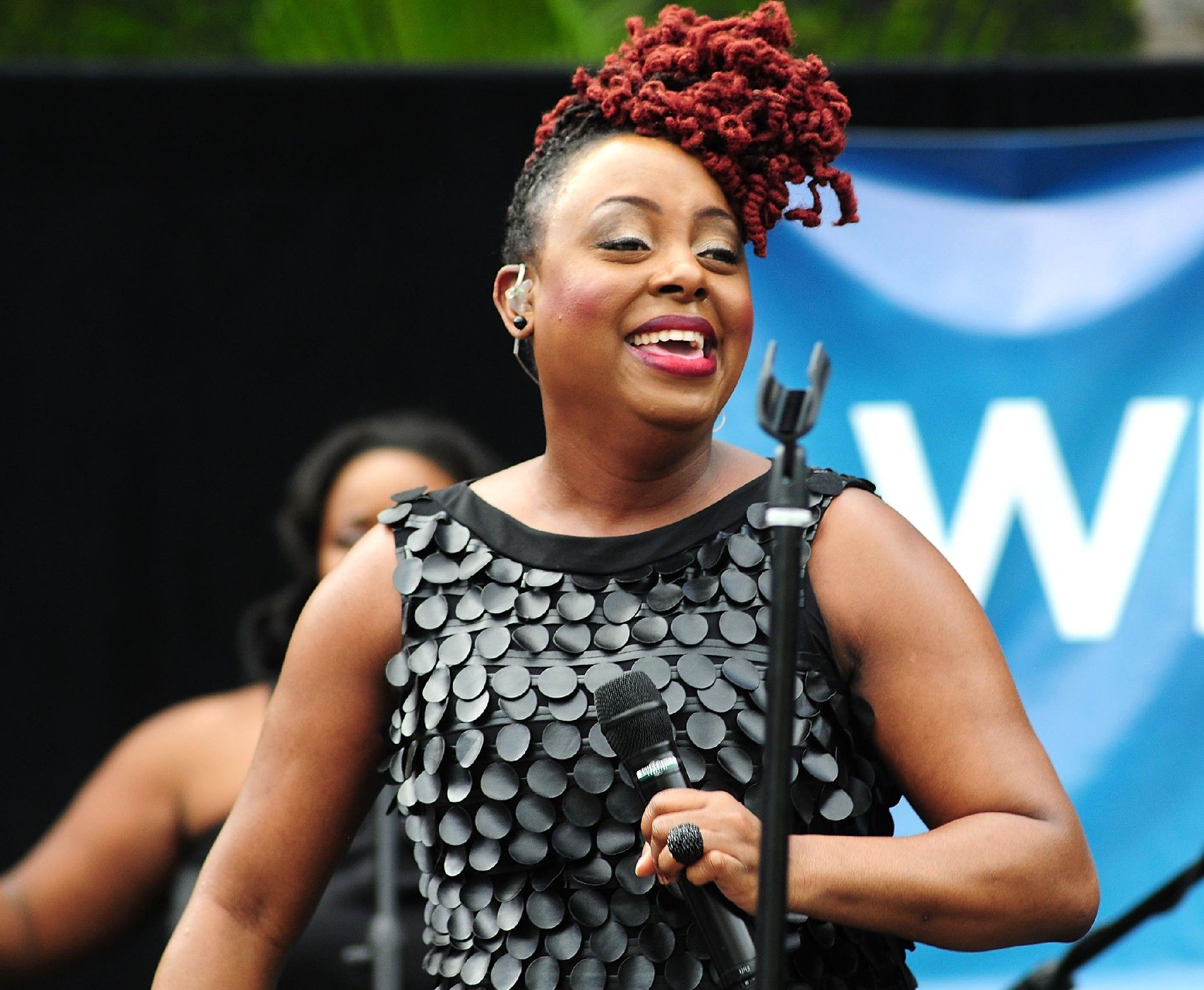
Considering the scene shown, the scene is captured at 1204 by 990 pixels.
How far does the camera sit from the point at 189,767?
4.02 meters

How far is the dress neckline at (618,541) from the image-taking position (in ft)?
6.68

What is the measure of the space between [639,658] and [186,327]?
272cm

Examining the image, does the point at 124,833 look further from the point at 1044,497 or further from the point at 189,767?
the point at 1044,497

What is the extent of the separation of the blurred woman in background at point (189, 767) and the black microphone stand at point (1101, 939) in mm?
1693

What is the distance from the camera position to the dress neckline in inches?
80.1

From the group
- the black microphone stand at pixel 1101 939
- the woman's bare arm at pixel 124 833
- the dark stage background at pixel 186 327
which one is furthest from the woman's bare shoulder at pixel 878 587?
the dark stage background at pixel 186 327

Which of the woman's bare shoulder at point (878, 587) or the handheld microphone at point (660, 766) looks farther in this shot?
the woman's bare shoulder at point (878, 587)

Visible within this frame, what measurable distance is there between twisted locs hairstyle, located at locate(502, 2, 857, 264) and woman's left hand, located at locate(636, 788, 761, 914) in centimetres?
71

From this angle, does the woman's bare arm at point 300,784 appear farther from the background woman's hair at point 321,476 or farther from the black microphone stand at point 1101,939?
the background woman's hair at point 321,476

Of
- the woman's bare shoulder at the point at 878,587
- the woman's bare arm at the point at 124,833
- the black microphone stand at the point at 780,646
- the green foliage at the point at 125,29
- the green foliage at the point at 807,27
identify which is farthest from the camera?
the green foliage at the point at 125,29

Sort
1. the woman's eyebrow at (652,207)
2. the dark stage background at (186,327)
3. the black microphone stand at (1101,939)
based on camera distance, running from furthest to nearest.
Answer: the dark stage background at (186,327) → the black microphone stand at (1101,939) → the woman's eyebrow at (652,207)

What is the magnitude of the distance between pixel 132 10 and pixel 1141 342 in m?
6.86

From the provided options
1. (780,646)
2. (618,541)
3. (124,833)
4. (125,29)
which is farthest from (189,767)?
(125,29)

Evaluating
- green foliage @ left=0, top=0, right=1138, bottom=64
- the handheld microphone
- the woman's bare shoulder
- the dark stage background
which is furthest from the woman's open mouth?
green foliage @ left=0, top=0, right=1138, bottom=64
